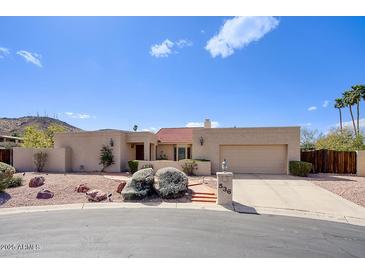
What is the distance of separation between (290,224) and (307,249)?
2013 mm

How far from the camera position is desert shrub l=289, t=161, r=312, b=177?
16625mm

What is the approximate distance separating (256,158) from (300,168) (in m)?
3.11

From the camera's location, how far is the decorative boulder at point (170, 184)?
10711mm

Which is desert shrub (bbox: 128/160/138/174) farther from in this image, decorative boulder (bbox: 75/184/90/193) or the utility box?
the utility box

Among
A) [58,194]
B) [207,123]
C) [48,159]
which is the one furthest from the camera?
[207,123]

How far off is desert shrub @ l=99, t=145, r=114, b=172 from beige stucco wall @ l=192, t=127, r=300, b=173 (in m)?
6.67

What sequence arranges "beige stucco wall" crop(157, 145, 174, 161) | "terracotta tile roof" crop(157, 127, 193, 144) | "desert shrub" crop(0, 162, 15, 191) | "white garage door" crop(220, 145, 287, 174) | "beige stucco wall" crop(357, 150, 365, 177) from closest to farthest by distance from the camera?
"desert shrub" crop(0, 162, 15, 191) → "beige stucco wall" crop(357, 150, 365, 177) → "white garage door" crop(220, 145, 287, 174) → "terracotta tile roof" crop(157, 127, 193, 144) → "beige stucco wall" crop(157, 145, 174, 161)

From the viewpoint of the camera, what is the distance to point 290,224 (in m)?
7.43

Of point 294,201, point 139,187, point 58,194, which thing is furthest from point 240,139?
point 58,194

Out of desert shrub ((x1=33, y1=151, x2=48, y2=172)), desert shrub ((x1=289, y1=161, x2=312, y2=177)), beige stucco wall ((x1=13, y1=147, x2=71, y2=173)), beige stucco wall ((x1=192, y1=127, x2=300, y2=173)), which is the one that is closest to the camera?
desert shrub ((x1=289, y1=161, x2=312, y2=177))

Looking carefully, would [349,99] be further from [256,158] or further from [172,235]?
[172,235]

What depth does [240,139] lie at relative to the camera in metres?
18.0

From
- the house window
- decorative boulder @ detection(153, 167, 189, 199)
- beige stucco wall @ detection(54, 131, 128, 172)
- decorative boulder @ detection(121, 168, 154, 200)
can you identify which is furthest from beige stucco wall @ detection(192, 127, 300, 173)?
decorative boulder @ detection(121, 168, 154, 200)

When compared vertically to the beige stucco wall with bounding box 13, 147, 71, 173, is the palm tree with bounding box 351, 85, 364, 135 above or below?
above
